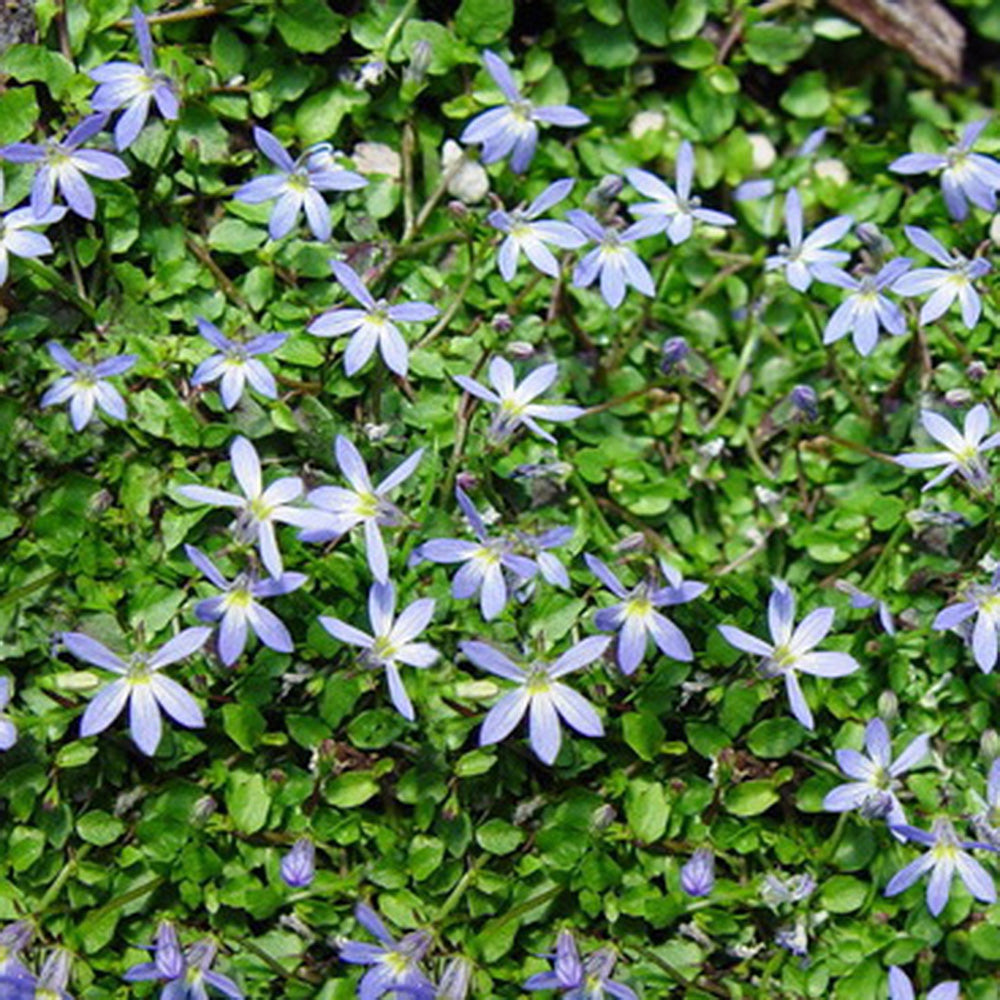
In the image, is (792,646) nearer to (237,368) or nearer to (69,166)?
(237,368)

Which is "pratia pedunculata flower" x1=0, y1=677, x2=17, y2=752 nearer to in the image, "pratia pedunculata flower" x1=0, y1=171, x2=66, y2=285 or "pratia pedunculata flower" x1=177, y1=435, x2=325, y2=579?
"pratia pedunculata flower" x1=177, y1=435, x2=325, y2=579

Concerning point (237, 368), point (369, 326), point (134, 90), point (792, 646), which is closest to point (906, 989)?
point (792, 646)

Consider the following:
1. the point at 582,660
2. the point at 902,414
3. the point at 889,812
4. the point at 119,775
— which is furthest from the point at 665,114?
the point at 119,775

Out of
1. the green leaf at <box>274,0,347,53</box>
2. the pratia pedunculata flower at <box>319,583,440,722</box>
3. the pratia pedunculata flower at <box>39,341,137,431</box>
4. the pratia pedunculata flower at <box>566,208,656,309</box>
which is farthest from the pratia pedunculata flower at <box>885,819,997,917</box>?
the green leaf at <box>274,0,347,53</box>

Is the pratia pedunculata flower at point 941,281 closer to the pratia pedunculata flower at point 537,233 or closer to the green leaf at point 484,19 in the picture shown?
the pratia pedunculata flower at point 537,233

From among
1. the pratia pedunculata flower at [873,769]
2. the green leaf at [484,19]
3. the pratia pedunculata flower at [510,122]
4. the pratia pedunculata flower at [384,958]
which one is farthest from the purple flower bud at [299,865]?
the green leaf at [484,19]

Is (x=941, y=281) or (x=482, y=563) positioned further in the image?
(x=941, y=281)
